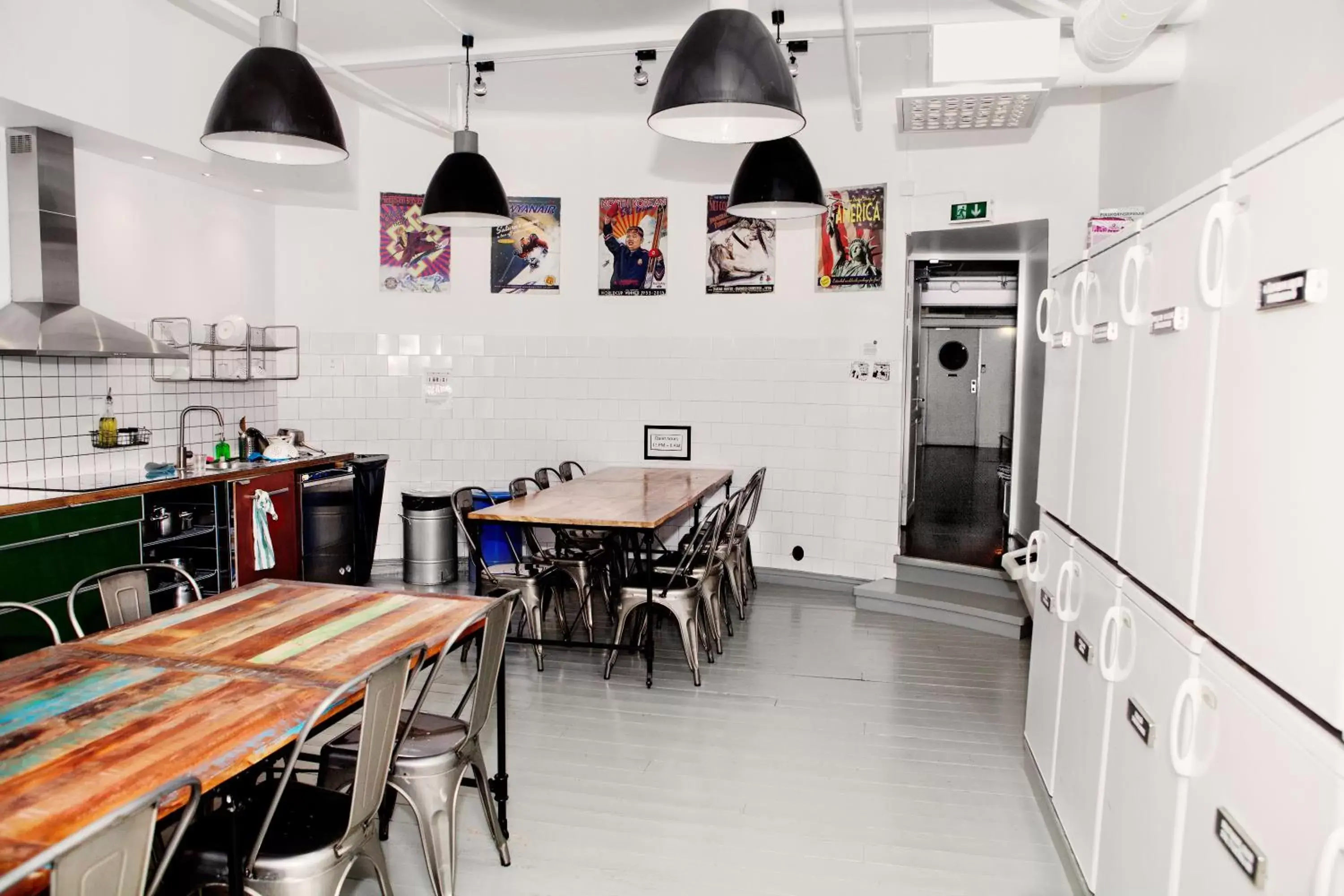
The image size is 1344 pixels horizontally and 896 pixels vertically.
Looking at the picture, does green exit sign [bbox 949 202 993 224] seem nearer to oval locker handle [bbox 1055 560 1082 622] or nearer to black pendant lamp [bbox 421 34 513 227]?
black pendant lamp [bbox 421 34 513 227]

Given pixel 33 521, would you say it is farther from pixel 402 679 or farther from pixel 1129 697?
pixel 1129 697

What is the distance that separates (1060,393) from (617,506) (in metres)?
2.43

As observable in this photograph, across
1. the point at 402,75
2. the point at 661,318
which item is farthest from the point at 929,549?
the point at 402,75

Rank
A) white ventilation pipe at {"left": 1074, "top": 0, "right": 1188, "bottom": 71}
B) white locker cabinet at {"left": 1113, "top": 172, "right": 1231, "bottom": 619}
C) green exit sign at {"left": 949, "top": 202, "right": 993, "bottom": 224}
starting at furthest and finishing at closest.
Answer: green exit sign at {"left": 949, "top": 202, "right": 993, "bottom": 224} → white ventilation pipe at {"left": 1074, "top": 0, "right": 1188, "bottom": 71} → white locker cabinet at {"left": 1113, "top": 172, "right": 1231, "bottom": 619}

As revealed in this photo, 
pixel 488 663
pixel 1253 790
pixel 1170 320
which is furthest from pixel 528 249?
pixel 1253 790

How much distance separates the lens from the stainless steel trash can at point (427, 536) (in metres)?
6.50

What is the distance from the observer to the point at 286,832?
6.82 feet

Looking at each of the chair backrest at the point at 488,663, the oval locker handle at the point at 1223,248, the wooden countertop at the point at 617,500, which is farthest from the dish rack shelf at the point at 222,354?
the oval locker handle at the point at 1223,248

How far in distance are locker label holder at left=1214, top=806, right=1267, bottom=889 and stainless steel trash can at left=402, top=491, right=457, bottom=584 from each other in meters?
5.58

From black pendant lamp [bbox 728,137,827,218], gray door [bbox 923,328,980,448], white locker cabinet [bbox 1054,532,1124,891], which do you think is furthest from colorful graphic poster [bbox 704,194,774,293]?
gray door [bbox 923,328,980,448]

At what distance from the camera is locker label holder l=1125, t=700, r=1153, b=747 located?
2.02 m

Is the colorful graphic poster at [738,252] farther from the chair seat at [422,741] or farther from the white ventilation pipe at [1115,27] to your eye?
the chair seat at [422,741]

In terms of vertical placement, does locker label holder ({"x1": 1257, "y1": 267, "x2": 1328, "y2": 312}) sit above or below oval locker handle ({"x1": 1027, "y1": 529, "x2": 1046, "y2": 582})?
above

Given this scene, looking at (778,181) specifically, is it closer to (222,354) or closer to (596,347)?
(596,347)
